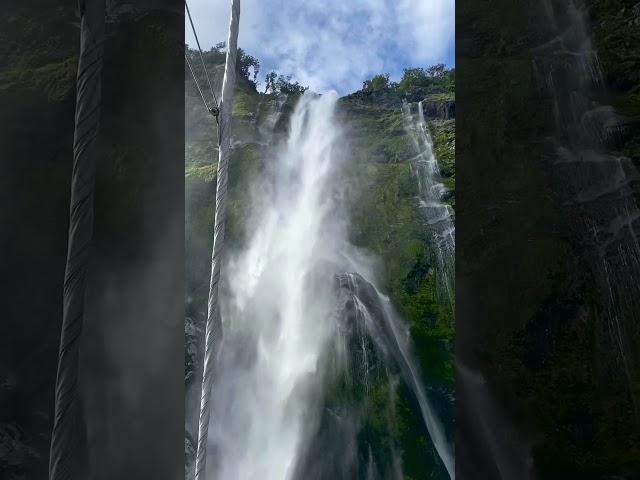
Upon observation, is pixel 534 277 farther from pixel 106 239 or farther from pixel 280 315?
pixel 280 315

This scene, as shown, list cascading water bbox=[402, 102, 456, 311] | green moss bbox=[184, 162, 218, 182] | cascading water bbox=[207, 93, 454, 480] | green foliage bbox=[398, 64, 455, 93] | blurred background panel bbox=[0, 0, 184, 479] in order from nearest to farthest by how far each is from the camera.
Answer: blurred background panel bbox=[0, 0, 184, 479]
cascading water bbox=[207, 93, 454, 480]
cascading water bbox=[402, 102, 456, 311]
green moss bbox=[184, 162, 218, 182]
green foliage bbox=[398, 64, 455, 93]

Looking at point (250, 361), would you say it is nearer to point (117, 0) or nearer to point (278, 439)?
point (278, 439)

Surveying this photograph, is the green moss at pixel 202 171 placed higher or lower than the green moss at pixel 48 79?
higher

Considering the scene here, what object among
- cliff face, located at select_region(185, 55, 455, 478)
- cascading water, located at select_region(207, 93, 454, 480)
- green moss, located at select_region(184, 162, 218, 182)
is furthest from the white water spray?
green moss, located at select_region(184, 162, 218, 182)

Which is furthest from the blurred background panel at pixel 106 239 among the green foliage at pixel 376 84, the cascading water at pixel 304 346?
the green foliage at pixel 376 84

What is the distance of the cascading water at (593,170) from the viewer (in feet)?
2.67

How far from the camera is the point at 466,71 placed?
887mm

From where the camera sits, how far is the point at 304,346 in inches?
228

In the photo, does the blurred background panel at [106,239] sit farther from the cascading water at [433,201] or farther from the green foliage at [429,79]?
the green foliage at [429,79]

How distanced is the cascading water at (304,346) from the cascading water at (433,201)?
68cm

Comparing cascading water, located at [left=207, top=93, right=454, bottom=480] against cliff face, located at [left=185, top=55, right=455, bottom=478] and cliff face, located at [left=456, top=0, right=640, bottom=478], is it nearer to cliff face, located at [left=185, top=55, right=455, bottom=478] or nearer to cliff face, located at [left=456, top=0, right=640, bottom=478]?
cliff face, located at [left=185, top=55, right=455, bottom=478]

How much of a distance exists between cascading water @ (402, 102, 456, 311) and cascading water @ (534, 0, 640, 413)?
480 centimetres

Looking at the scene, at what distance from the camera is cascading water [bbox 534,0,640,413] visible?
Result: 81 centimetres

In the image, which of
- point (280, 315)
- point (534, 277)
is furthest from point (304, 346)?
A: point (534, 277)
